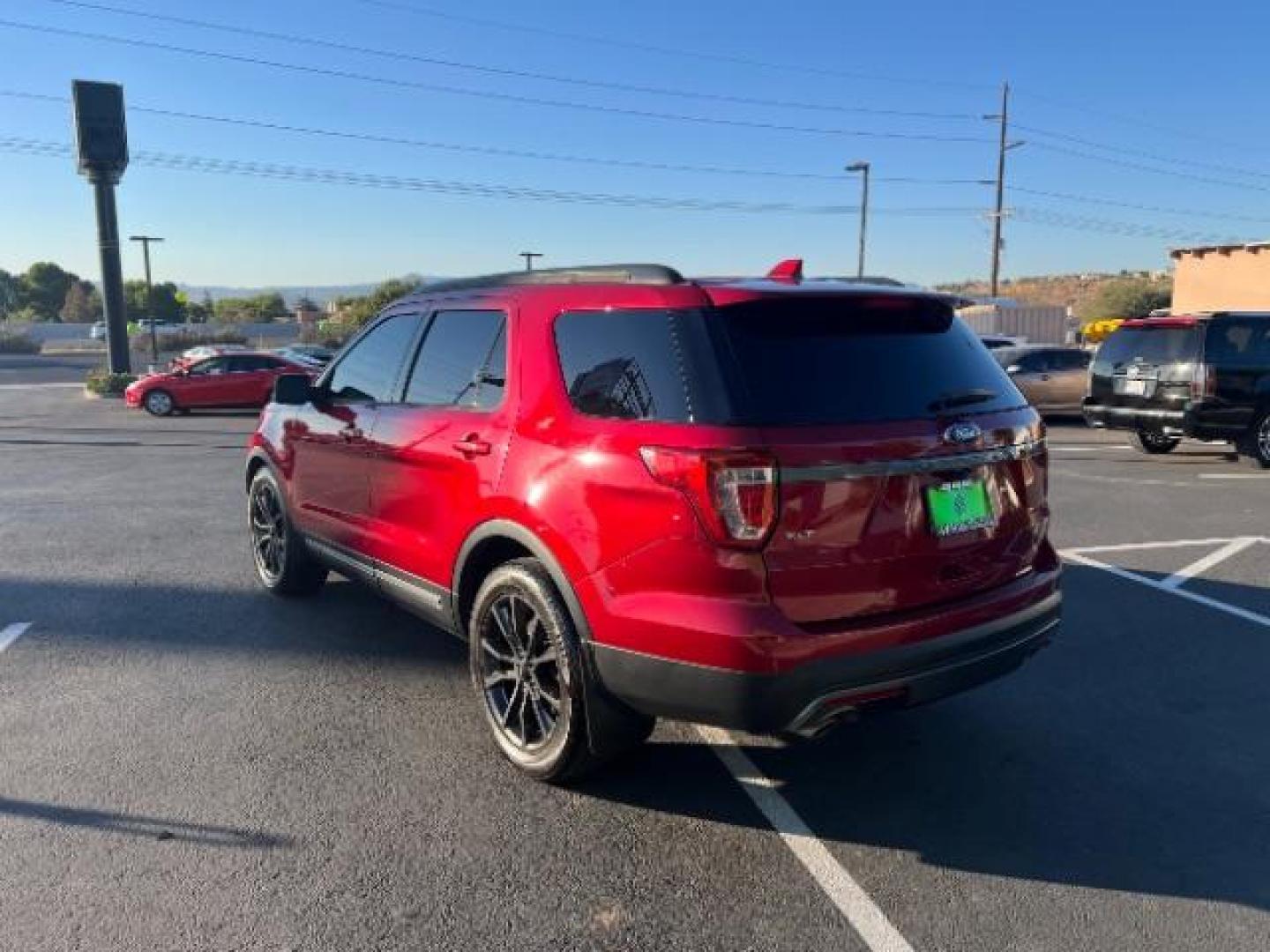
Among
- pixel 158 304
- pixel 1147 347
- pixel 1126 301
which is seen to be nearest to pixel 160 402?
pixel 1147 347

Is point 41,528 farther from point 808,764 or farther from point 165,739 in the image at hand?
point 808,764

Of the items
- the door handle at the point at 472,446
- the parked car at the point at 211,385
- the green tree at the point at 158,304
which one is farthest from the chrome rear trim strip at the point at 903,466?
the green tree at the point at 158,304

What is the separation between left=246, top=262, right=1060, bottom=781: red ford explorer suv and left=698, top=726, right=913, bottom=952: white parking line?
0.48 meters

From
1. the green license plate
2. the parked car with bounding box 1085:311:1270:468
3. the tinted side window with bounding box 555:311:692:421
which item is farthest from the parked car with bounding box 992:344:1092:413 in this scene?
the tinted side window with bounding box 555:311:692:421

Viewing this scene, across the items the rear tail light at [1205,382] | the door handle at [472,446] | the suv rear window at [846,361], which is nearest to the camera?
the suv rear window at [846,361]

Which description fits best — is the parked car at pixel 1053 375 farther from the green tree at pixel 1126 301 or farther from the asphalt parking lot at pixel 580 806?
the green tree at pixel 1126 301

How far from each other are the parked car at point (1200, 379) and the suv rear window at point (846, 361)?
8944 mm

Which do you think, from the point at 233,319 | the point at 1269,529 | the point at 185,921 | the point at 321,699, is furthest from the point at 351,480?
the point at 233,319

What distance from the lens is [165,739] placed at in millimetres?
3871

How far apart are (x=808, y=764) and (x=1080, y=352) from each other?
15229 mm

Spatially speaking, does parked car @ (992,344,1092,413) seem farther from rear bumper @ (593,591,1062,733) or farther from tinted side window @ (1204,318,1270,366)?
rear bumper @ (593,591,1062,733)

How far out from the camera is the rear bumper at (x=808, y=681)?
9.30 feet

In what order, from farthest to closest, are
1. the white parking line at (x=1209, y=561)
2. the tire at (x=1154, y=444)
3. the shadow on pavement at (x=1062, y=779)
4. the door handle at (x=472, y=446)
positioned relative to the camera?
the tire at (x=1154, y=444), the white parking line at (x=1209, y=561), the door handle at (x=472, y=446), the shadow on pavement at (x=1062, y=779)

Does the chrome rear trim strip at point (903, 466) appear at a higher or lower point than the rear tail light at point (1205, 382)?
higher
